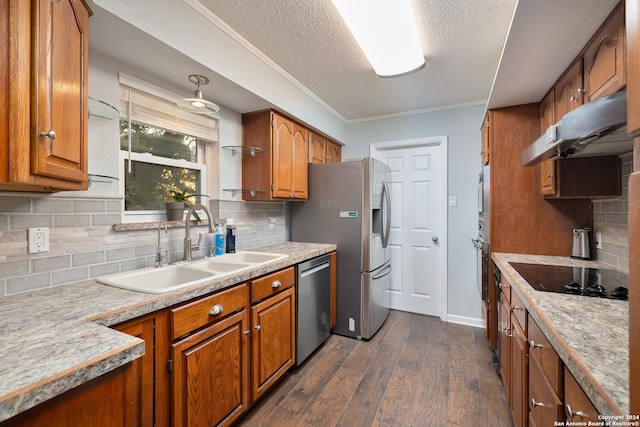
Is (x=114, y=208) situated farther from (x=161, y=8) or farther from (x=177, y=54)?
(x=161, y=8)

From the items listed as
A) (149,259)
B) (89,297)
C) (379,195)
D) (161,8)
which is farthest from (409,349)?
(161,8)

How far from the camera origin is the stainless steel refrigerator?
269 cm

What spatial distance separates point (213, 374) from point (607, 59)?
2.29m

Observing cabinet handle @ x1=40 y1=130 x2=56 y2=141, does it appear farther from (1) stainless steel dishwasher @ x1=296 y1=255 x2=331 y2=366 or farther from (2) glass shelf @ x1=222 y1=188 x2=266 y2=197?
(1) stainless steel dishwasher @ x1=296 y1=255 x2=331 y2=366

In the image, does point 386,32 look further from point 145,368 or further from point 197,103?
point 145,368

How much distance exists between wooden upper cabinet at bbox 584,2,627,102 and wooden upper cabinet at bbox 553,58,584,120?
0.19ft

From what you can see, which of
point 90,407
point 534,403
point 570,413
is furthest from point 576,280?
point 90,407

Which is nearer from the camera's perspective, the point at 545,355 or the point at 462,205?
the point at 545,355

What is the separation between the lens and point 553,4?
3.78 ft

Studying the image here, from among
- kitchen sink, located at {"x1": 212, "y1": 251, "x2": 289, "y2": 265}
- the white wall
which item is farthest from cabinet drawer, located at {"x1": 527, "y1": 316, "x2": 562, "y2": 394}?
the white wall

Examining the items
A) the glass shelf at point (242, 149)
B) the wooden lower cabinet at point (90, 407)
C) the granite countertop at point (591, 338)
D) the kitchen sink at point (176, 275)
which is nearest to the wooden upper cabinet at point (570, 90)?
the granite countertop at point (591, 338)

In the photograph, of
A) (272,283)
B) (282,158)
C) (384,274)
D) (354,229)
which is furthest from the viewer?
(384,274)

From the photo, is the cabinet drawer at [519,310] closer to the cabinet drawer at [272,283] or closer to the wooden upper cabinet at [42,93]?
the cabinet drawer at [272,283]

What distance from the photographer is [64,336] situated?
0.82 m
